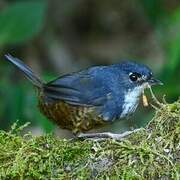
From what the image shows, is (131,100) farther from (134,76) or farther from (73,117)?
(73,117)

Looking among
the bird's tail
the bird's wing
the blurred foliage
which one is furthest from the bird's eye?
the blurred foliage

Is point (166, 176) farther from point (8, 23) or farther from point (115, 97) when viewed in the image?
point (8, 23)

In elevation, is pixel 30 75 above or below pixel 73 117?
above

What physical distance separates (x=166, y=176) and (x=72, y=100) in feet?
4.98

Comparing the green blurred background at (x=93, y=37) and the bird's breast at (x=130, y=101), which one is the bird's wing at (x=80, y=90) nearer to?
the bird's breast at (x=130, y=101)

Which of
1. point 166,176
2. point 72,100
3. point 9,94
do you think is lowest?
point 166,176

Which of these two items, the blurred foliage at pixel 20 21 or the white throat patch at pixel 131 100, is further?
the blurred foliage at pixel 20 21

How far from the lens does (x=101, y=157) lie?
3.55 metres

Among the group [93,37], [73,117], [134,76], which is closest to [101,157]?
[73,117]

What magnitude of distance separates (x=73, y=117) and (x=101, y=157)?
128cm

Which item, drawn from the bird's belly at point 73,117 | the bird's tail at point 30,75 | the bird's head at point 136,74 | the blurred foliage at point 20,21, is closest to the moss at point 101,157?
the bird's belly at point 73,117

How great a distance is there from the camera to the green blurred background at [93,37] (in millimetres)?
7112

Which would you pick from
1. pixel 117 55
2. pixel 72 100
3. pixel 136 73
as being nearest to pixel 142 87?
pixel 136 73

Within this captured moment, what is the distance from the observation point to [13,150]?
3.66m
